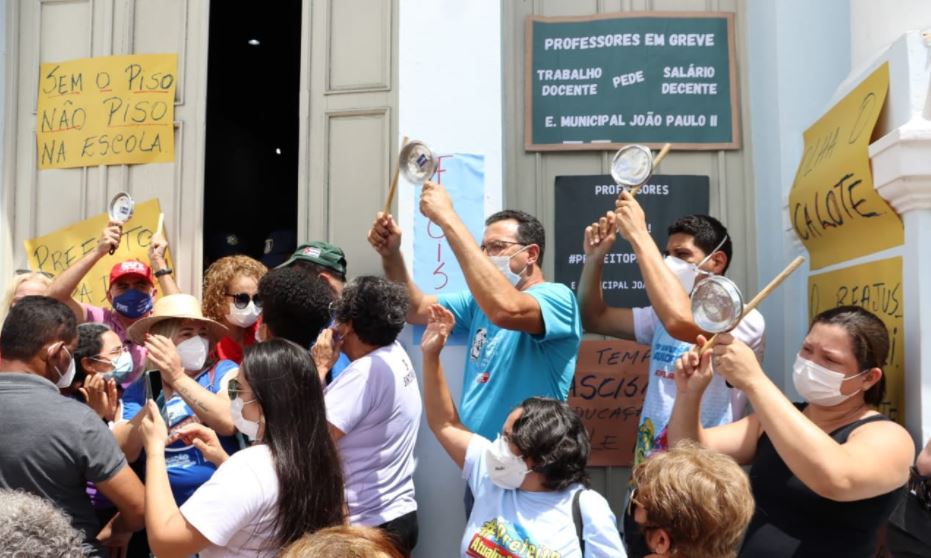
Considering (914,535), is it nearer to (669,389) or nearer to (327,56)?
(669,389)

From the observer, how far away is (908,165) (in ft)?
8.57

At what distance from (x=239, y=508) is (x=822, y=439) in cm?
150

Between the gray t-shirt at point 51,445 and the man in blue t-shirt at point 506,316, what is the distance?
3.99 ft

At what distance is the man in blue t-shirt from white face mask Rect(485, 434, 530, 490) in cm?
37

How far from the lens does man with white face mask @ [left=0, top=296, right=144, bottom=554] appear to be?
7.70 ft

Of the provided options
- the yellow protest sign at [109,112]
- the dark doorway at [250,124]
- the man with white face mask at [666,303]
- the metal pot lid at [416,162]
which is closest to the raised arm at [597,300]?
the man with white face mask at [666,303]

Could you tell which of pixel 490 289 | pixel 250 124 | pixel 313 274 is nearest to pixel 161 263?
pixel 313 274

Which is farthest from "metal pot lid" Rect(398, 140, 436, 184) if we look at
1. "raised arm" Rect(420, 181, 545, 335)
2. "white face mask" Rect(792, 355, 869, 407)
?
"white face mask" Rect(792, 355, 869, 407)

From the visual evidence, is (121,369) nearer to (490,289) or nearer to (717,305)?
(490,289)

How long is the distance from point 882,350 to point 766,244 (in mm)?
1472

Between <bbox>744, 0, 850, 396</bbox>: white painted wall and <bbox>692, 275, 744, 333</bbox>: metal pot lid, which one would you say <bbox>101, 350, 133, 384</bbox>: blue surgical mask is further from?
<bbox>744, 0, 850, 396</bbox>: white painted wall

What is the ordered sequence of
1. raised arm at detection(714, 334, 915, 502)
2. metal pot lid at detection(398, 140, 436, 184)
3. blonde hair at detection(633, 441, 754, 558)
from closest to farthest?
blonde hair at detection(633, 441, 754, 558)
raised arm at detection(714, 334, 915, 502)
metal pot lid at detection(398, 140, 436, 184)

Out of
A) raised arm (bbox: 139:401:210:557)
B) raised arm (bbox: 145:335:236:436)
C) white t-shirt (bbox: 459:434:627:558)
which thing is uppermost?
raised arm (bbox: 145:335:236:436)

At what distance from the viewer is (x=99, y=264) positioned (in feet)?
13.4
